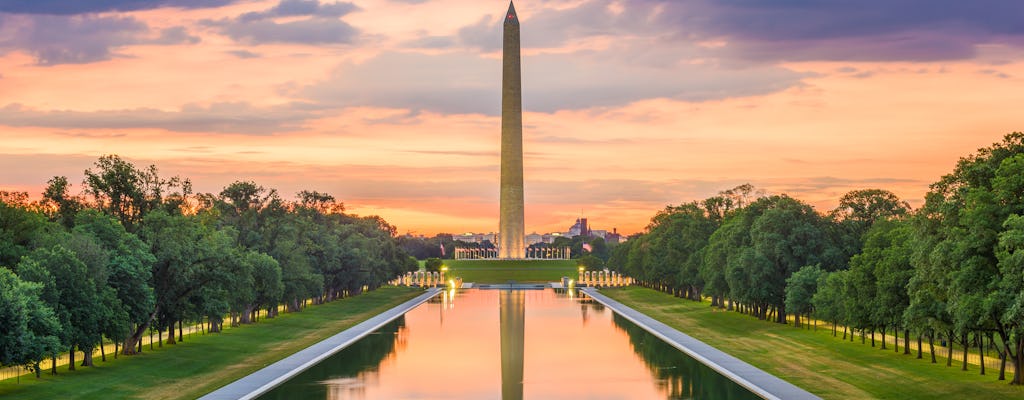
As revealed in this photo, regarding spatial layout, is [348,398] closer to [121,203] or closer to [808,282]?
[121,203]

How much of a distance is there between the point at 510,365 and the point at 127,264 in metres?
15.8

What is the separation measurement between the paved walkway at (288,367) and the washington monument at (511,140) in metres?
78.3

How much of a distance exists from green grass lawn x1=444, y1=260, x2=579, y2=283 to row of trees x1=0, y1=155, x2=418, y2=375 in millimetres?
70734

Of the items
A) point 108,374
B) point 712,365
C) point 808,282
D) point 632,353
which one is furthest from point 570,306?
point 108,374

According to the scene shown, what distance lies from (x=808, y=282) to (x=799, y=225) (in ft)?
29.3

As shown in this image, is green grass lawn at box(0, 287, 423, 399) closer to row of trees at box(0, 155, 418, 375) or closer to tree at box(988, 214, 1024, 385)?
row of trees at box(0, 155, 418, 375)

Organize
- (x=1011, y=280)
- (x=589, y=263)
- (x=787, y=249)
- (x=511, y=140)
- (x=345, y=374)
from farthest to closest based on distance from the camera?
(x=589, y=263) → (x=511, y=140) → (x=787, y=249) → (x=345, y=374) → (x=1011, y=280)

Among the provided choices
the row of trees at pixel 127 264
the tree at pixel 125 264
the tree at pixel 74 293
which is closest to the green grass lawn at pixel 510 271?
the row of trees at pixel 127 264

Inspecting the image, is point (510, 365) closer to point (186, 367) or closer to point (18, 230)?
point (186, 367)

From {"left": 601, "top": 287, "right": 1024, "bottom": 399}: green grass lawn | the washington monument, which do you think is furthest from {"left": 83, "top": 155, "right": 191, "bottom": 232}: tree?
the washington monument

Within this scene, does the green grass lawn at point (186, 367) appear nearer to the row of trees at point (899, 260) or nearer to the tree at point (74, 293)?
the tree at point (74, 293)

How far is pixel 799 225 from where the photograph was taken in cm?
7131

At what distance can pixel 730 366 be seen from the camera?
45031 millimetres

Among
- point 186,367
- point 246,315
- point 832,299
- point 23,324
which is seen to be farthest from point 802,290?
point 23,324
